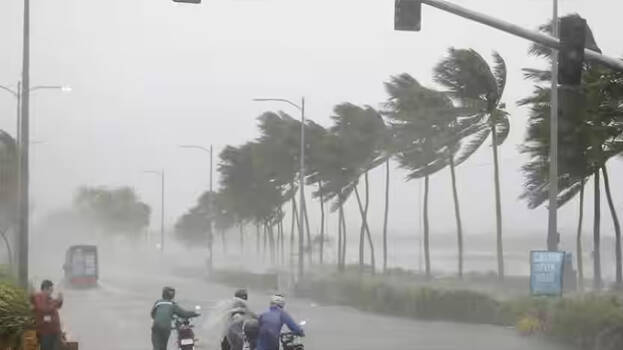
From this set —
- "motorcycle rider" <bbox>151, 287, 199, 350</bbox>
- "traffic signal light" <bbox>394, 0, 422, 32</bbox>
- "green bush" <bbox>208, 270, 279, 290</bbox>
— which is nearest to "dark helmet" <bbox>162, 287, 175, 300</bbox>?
"motorcycle rider" <bbox>151, 287, 199, 350</bbox>

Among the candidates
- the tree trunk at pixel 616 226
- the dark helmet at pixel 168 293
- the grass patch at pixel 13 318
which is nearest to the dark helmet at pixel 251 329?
the dark helmet at pixel 168 293

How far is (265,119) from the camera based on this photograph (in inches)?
2704

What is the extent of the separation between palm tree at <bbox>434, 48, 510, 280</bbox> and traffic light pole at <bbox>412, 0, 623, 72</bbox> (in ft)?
78.0

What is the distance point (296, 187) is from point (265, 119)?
5.55 meters

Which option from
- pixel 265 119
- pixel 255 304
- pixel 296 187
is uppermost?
pixel 265 119

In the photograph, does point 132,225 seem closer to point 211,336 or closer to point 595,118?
point 595,118

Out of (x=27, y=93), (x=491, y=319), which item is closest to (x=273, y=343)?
(x=27, y=93)

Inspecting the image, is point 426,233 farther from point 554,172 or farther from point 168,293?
point 168,293

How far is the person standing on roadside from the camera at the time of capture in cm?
1482

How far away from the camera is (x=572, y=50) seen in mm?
14523

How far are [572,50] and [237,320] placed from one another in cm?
609

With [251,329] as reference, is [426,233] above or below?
above

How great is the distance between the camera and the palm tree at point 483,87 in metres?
39.0

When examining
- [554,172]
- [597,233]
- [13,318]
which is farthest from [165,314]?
[597,233]
